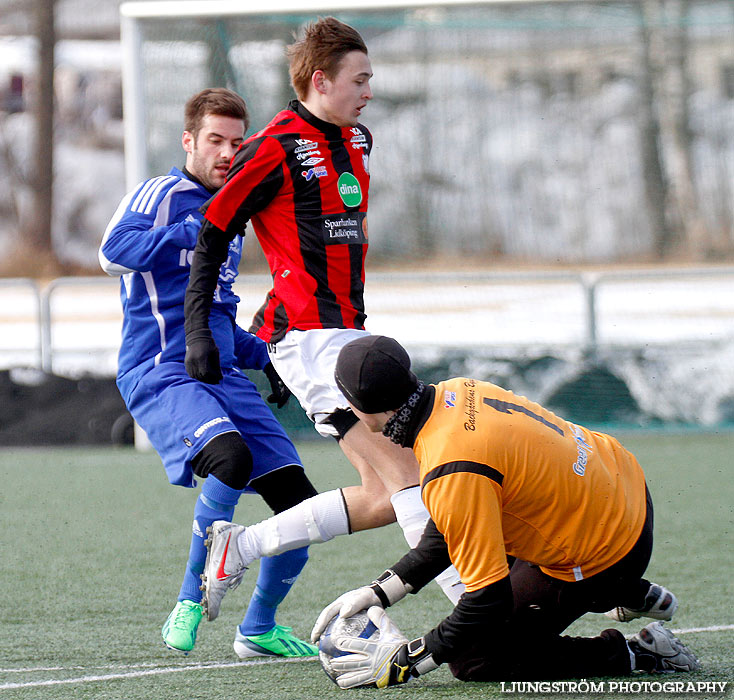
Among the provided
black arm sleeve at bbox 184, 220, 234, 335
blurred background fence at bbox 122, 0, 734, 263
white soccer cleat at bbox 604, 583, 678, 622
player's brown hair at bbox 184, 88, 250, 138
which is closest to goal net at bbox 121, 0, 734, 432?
blurred background fence at bbox 122, 0, 734, 263

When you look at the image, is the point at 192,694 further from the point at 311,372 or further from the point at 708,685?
the point at 708,685

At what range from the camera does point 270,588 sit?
164 inches

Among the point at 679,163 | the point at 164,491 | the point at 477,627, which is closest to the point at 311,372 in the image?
the point at 477,627

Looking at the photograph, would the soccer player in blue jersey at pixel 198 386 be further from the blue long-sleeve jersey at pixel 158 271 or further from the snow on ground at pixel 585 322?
the snow on ground at pixel 585 322

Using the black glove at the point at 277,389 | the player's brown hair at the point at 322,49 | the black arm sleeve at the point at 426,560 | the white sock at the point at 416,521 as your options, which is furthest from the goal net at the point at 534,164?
the black arm sleeve at the point at 426,560

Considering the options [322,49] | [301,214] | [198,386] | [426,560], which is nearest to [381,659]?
[426,560]

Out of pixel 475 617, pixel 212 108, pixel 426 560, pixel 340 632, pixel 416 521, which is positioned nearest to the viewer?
pixel 475 617

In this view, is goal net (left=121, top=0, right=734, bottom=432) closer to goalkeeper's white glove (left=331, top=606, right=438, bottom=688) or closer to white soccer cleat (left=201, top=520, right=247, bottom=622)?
white soccer cleat (left=201, top=520, right=247, bottom=622)

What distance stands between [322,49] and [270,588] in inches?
69.3

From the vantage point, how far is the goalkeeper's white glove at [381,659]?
323 centimetres

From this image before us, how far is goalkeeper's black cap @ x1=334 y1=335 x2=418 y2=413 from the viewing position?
3123 mm

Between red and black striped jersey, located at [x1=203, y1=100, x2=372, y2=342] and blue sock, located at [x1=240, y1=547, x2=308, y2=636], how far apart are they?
753 mm

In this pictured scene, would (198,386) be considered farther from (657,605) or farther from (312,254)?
(657,605)

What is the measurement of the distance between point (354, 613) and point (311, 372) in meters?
0.81
